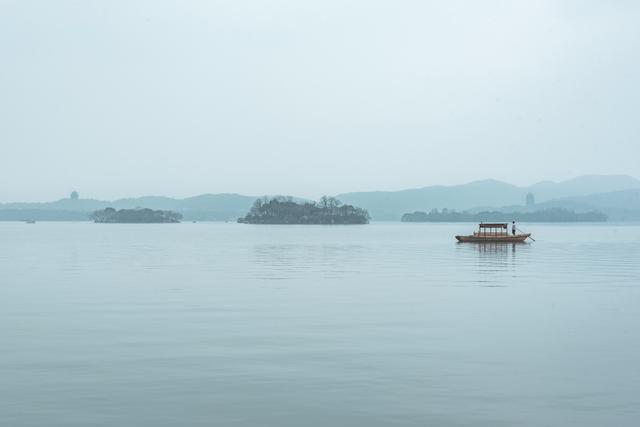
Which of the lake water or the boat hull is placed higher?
the boat hull

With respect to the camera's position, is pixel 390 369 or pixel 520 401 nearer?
pixel 520 401

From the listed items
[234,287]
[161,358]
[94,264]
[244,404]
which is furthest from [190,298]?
[94,264]

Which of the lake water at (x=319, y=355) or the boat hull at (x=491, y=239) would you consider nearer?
the lake water at (x=319, y=355)

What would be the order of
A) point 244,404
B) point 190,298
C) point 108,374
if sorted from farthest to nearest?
point 190,298 < point 108,374 < point 244,404

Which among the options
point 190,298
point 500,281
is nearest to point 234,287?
point 190,298

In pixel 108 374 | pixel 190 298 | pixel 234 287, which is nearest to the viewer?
pixel 108 374

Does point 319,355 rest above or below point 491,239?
below

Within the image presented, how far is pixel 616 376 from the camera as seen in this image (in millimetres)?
23375

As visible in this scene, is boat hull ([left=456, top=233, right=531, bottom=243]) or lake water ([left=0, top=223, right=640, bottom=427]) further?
boat hull ([left=456, top=233, right=531, bottom=243])

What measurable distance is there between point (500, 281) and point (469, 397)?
39.8 meters

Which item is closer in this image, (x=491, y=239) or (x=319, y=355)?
(x=319, y=355)

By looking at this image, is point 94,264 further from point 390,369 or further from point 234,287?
point 390,369

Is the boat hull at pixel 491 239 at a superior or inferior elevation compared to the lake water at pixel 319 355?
superior

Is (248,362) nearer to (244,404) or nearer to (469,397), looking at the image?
(244,404)
